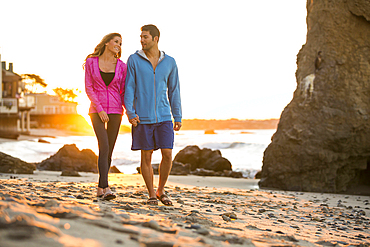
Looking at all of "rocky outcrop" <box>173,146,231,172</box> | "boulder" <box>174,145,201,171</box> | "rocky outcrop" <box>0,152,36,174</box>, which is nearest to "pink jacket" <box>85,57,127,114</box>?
"rocky outcrop" <box>0,152,36,174</box>

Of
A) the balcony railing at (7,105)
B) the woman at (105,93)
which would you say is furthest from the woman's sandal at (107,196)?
the balcony railing at (7,105)

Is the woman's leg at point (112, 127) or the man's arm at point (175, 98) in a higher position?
the man's arm at point (175, 98)

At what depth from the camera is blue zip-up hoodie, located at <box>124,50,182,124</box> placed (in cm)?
381

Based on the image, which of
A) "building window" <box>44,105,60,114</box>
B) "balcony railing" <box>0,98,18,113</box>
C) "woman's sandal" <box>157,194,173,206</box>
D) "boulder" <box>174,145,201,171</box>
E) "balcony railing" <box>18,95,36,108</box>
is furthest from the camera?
"building window" <box>44,105,60,114</box>

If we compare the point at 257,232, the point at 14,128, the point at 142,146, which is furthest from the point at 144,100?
the point at 14,128

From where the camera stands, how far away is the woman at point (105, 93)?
3.95 metres

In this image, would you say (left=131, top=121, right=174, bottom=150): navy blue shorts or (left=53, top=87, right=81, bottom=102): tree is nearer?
(left=131, top=121, right=174, bottom=150): navy blue shorts

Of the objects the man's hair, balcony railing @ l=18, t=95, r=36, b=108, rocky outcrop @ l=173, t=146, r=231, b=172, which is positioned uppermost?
balcony railing @ l=18, t=95, r=36, b=108

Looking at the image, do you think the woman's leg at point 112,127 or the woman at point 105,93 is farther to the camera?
the woman's leg at point 112,127

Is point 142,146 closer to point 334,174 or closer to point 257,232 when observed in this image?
point 257,232

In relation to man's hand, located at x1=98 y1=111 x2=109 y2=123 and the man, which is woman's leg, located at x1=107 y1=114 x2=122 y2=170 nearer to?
man's hand, located at x1=98 y1=111 x2=109 y2=123

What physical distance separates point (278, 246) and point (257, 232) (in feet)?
1.94

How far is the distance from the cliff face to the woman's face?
18.1 ft

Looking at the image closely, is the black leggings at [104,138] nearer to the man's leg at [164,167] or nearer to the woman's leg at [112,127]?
the woman's leg at [112,127]
